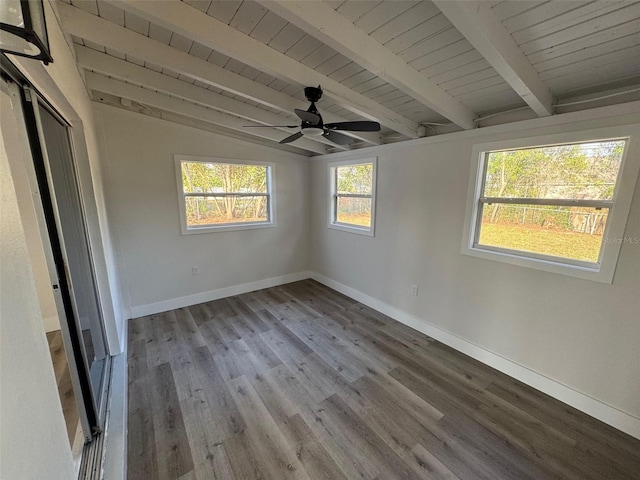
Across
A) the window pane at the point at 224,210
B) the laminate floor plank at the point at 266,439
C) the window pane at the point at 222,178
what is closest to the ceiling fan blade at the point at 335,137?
the window pane at the point at 222,178

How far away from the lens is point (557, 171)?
2.10m

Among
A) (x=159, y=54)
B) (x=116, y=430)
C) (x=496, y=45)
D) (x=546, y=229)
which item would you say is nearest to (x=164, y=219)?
(x=159, y=54)

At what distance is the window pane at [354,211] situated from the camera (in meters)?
3.77

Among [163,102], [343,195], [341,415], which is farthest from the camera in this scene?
[343,195]

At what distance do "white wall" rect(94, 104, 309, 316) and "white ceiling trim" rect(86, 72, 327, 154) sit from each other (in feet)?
1.54

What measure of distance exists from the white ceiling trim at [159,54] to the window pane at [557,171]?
2.01 metres

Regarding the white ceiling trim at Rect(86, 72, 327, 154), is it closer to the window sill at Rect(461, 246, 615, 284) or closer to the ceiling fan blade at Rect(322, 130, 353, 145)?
the ceiling fan blade at Rect(322, 130, 353, 145)

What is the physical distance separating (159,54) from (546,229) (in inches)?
131

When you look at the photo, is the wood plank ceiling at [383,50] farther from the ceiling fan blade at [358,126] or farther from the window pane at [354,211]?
the window pane at [354,211]

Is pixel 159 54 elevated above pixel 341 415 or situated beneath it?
elevated above

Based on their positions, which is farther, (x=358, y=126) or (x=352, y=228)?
(x=352, y=228)

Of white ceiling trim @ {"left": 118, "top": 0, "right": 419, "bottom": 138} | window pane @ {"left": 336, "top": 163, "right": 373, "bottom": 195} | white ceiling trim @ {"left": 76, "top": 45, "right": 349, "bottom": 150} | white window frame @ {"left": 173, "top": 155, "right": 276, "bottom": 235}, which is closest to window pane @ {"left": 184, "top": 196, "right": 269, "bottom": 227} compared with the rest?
white window frame @ {"left": 173, "top": 155, "right": 276, "bottom": 235}

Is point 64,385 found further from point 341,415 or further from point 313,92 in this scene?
point 313,92

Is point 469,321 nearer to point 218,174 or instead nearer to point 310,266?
point 310,266
